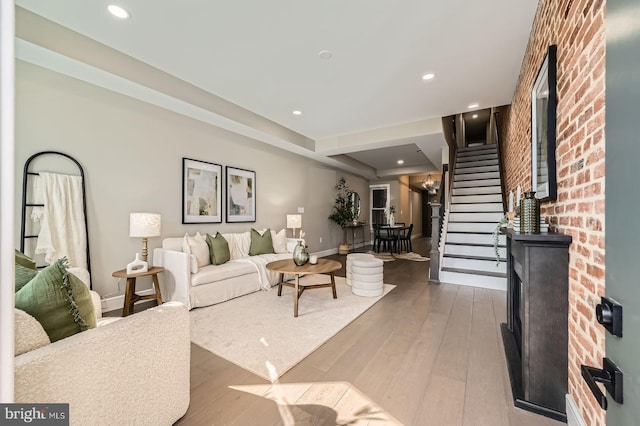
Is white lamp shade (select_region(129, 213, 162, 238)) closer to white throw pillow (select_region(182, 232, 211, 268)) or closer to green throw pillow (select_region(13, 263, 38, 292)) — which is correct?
white throw pillow (select_region(182, 232, 211, 268))

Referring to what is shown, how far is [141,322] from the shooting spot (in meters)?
1.26

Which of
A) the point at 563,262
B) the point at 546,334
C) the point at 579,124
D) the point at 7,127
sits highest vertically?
the point at 579,124

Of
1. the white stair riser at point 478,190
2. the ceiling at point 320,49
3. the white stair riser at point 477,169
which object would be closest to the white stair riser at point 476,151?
the white stair riser at point 477,169

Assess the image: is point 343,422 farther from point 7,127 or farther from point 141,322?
point 7,127

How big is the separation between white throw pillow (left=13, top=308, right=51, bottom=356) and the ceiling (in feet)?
8.13

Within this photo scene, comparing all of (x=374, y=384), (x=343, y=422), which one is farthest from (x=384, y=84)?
(x=343, y=422)

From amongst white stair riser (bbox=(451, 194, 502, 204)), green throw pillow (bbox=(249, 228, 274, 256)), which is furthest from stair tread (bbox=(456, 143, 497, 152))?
green throw pillow (bbox=(249, 228, 274, 256))

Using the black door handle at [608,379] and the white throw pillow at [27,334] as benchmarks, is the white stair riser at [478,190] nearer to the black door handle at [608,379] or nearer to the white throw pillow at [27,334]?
the black door handle at [608,379]

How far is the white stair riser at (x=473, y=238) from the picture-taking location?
14.8 ft

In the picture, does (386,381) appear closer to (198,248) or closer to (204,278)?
(204,278)

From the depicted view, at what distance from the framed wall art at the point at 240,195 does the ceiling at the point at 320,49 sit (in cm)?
84

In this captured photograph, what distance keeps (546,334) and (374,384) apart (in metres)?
1.11

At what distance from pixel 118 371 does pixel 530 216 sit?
8.08 feet

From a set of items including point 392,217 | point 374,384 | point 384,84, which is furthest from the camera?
point 392,217
